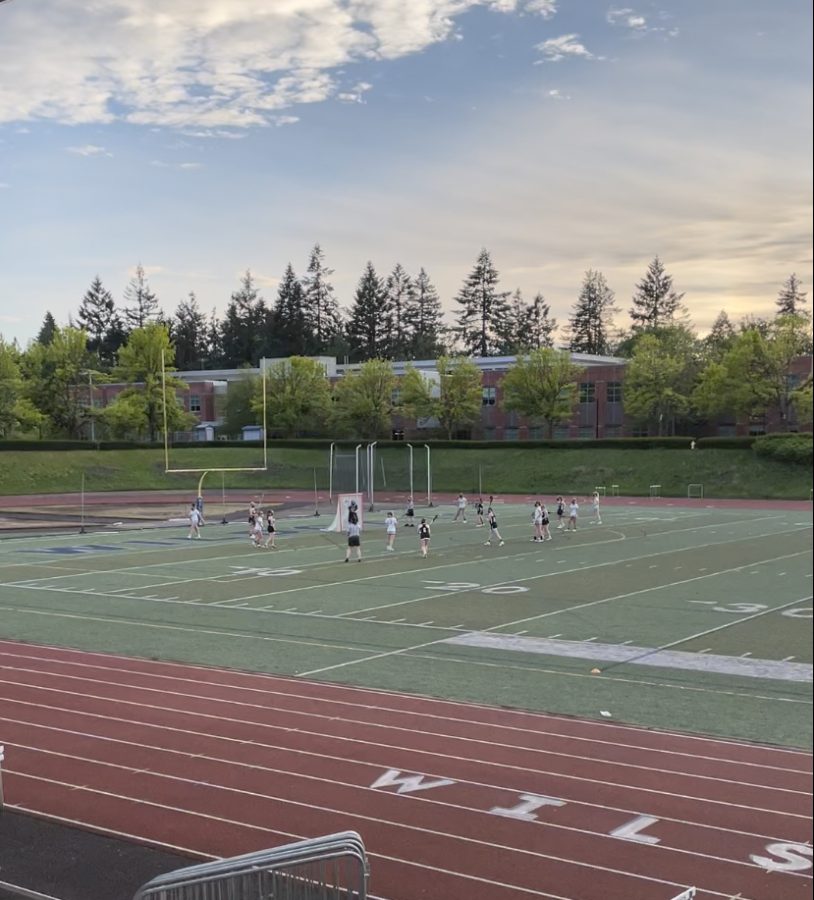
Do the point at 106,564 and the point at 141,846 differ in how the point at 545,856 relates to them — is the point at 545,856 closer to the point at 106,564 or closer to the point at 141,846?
the point at 141,846

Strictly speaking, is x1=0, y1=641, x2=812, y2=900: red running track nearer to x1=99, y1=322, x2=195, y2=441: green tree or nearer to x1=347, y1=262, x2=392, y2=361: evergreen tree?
x1=99, y1=322, x2=195, y2=441: green tree

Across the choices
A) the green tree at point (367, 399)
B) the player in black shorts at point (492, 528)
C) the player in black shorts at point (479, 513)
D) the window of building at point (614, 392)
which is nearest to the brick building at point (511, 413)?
the window of building at point (614, 392)

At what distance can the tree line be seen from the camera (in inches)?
134

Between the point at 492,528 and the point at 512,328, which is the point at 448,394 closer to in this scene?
the point at 512,328

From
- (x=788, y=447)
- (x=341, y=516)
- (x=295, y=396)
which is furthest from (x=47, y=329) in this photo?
(x=341, y=516)

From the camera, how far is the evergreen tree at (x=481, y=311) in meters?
4.00

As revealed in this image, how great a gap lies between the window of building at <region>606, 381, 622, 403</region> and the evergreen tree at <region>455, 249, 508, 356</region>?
0.69 m

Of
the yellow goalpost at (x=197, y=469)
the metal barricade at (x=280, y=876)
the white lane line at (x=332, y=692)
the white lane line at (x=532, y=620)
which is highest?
the yellow goalpost at (x=197, y=469)

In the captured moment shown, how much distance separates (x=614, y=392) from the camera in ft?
17.4

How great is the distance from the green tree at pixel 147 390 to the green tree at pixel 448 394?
1957 mm

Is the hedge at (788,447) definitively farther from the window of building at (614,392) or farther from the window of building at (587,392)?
the window of building at (587,392)

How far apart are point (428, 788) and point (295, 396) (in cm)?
363

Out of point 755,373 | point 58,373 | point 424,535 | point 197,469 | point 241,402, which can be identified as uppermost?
point 58,373

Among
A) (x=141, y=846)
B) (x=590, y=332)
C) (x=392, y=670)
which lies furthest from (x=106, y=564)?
(x=590, y=332)
